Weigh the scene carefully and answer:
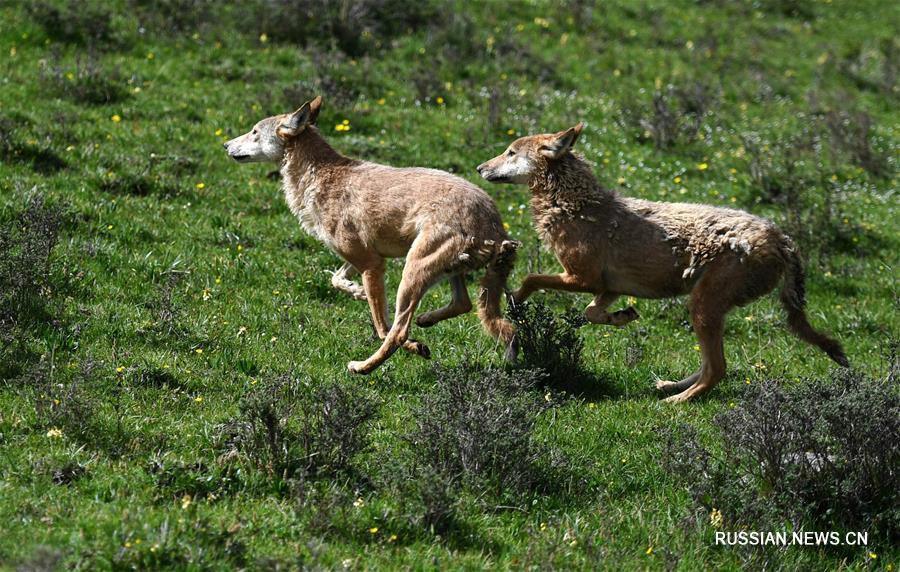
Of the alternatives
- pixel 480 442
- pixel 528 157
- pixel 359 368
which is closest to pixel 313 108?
pixel 528 157

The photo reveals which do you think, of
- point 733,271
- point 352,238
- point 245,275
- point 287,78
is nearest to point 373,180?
point 352,238

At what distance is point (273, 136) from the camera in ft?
32.3

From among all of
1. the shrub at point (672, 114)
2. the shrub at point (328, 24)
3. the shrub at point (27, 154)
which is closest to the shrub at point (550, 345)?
the shrub at point (27, 154)

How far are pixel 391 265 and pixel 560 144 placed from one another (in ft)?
7.79

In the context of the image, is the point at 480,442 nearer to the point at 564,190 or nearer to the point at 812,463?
the point at 812,463

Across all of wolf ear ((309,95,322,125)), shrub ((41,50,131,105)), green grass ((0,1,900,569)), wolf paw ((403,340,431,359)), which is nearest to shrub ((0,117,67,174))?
green grass ((0,1,900,569))

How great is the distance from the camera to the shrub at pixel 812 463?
6.79 meters

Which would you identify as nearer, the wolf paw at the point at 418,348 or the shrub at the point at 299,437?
the shrub at the point at 299,437

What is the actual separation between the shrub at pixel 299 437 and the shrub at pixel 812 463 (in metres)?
2.16

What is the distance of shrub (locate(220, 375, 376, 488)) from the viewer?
645cm

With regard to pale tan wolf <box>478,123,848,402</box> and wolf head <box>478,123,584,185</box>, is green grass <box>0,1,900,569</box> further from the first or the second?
wolf head <box>478,123,584,185</box>

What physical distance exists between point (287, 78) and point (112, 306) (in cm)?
675

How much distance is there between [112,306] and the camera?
8.75 m

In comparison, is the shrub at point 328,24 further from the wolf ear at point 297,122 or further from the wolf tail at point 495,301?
the wolf tail at point 495,301
